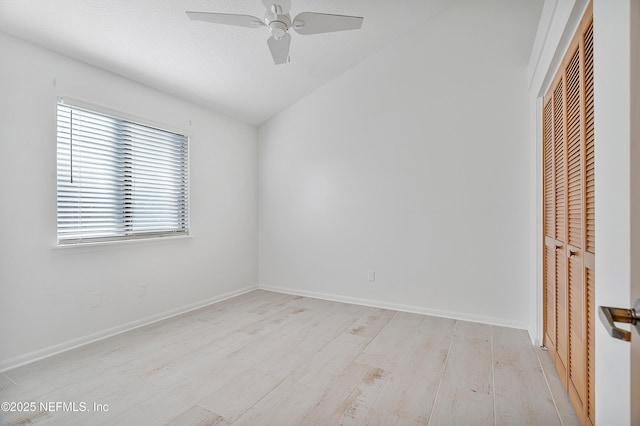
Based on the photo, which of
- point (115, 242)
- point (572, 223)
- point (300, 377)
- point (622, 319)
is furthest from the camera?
point (115, 242)

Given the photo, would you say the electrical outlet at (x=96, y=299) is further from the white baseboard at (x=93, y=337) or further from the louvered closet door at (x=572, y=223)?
the louvered closet door at (x=572, y=223)

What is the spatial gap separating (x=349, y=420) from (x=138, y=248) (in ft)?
8.12

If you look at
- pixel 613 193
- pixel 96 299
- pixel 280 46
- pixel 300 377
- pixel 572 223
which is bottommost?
pixel 300 377

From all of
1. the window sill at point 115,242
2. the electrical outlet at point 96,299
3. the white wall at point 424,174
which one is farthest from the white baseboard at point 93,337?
the white wall at point 424,174

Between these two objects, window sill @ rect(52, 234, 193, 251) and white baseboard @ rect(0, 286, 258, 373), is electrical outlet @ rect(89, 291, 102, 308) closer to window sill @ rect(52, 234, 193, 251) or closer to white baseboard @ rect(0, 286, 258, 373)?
white baseboard @ rect(0, 286, 258, 373)

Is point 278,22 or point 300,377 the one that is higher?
point 278,22

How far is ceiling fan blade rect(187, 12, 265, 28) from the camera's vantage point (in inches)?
72.6

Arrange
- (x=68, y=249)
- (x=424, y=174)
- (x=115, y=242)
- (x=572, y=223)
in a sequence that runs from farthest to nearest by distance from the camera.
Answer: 1. (x=424, y=174)
2. (x=115, y=242)
3. (x=68, y=249)
4. (x=572, y=223)

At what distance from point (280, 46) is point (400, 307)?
285 cm

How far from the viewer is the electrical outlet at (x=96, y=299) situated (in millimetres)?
2689

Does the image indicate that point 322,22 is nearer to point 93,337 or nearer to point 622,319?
point 622,319

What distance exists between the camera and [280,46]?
2164 mm

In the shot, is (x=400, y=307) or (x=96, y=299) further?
(x=400, y=307)

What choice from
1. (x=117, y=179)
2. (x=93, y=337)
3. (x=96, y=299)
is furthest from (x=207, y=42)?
(x=93, y=337)
